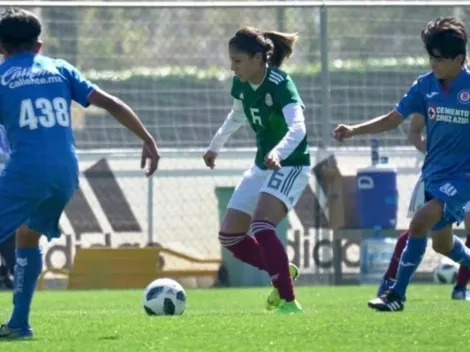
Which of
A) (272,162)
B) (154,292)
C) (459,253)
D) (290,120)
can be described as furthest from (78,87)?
(459,253)

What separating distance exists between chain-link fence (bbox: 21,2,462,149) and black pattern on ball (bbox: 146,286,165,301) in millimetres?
7203

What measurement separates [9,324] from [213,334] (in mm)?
1071

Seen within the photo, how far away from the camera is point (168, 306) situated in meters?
9.67

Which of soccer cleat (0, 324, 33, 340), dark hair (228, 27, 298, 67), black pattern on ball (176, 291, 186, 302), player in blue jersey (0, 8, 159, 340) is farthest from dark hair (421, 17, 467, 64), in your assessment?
soccer cleat (0, 324, 33, 340)

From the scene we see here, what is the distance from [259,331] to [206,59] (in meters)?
9.46

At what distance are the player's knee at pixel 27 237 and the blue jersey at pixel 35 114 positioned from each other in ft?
1.29

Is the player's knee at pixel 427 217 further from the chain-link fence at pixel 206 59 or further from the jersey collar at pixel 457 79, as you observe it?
the chain-link fence at pixel 206 59

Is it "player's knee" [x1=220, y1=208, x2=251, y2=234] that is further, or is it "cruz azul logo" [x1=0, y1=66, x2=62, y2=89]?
"player's knee" [x1=220, y1=208, x2=251, y2=234]

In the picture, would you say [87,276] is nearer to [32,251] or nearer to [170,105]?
[170,105]

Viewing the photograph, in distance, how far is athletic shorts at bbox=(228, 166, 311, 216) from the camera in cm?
980

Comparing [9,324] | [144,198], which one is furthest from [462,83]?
[144,198]

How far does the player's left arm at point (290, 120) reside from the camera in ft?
30.5

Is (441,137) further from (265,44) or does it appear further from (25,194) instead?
(25,194)

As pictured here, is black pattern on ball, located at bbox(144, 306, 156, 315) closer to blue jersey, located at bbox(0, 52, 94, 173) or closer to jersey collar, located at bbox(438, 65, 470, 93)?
blue jersey, located at bbox(0, 52, 94, 173)
